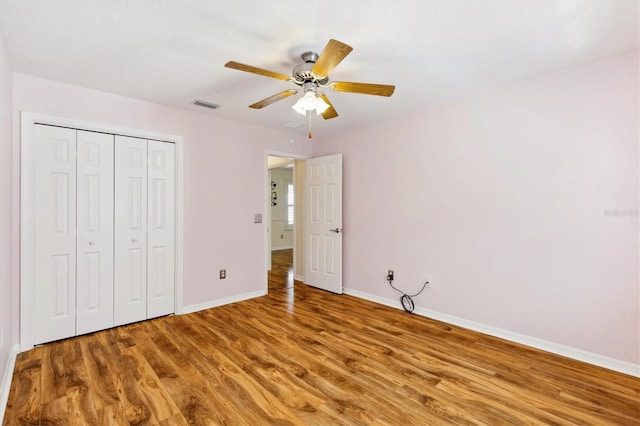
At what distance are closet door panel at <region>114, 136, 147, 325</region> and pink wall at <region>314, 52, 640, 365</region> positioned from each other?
9.23ft

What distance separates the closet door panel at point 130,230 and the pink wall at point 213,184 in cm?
33

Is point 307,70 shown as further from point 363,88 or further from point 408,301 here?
point 408,301

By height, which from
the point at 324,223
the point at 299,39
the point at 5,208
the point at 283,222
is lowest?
the point at 283,222

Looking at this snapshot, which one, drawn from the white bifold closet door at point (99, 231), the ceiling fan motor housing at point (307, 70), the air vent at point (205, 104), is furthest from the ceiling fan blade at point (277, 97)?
the white bifold closet door at point (99, 231)

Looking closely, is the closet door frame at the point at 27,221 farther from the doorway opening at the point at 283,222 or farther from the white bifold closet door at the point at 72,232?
the doorway opening at the point at 283,222

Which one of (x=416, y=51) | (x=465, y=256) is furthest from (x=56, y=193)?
(x=465, y=256)

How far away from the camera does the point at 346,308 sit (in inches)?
153

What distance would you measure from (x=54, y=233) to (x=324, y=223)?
3109 mm

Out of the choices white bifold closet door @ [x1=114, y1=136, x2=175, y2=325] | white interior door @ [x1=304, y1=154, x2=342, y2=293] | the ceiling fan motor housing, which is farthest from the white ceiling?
white interior door @ [x1=304, y1=154, x2=342, y2=293]

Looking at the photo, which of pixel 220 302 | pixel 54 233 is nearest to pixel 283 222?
pixel 220 302

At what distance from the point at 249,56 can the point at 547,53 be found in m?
2.28

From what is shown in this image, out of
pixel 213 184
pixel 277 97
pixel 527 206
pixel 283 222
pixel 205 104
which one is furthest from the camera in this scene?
pixel 283 222

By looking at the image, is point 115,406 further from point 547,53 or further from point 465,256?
point 547,53

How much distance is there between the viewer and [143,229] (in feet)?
11.3
